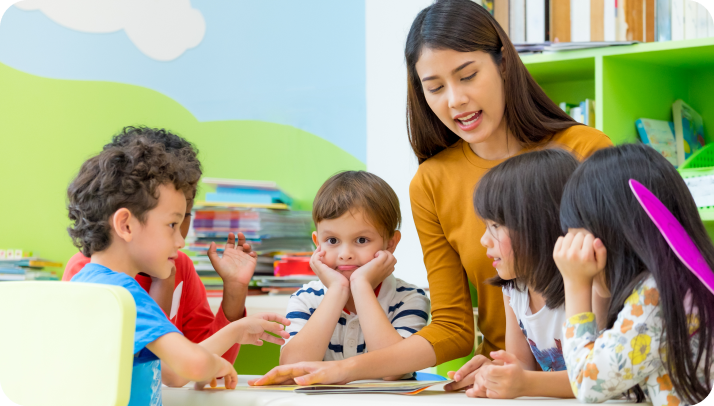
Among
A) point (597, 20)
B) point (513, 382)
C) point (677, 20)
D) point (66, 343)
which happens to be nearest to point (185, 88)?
point (597, 20)

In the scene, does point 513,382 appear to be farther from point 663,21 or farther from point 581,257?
point 663,21

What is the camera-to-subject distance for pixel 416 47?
1.35 metres

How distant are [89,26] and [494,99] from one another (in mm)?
1978

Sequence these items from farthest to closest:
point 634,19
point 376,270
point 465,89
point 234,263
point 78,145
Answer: point 78,145 → point 634,19 → point 234,263 → point 376,270 → point 465,89

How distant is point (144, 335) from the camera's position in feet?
2.83

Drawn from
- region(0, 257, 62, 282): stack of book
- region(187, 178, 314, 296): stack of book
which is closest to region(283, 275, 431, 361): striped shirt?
region(187, 178, 314, 296): stack of book

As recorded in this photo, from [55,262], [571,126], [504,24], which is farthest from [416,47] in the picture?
[55,262]

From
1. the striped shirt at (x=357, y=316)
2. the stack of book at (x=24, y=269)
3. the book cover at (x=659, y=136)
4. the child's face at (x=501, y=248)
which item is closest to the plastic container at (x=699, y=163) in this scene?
the book cover at (x=659, y=136)

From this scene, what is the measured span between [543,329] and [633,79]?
1.27m

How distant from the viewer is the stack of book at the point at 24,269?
2.32 m

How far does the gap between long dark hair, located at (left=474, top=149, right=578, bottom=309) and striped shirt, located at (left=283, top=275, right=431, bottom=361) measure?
1.25ft

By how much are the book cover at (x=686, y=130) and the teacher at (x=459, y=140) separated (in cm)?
95

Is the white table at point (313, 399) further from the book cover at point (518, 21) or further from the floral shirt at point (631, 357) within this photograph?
the book cover at point (518, 21)

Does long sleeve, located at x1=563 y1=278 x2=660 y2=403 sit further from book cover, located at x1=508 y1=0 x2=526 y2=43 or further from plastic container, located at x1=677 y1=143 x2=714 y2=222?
book cover, located at x1=508 y1=0 x2=526 y2=43
